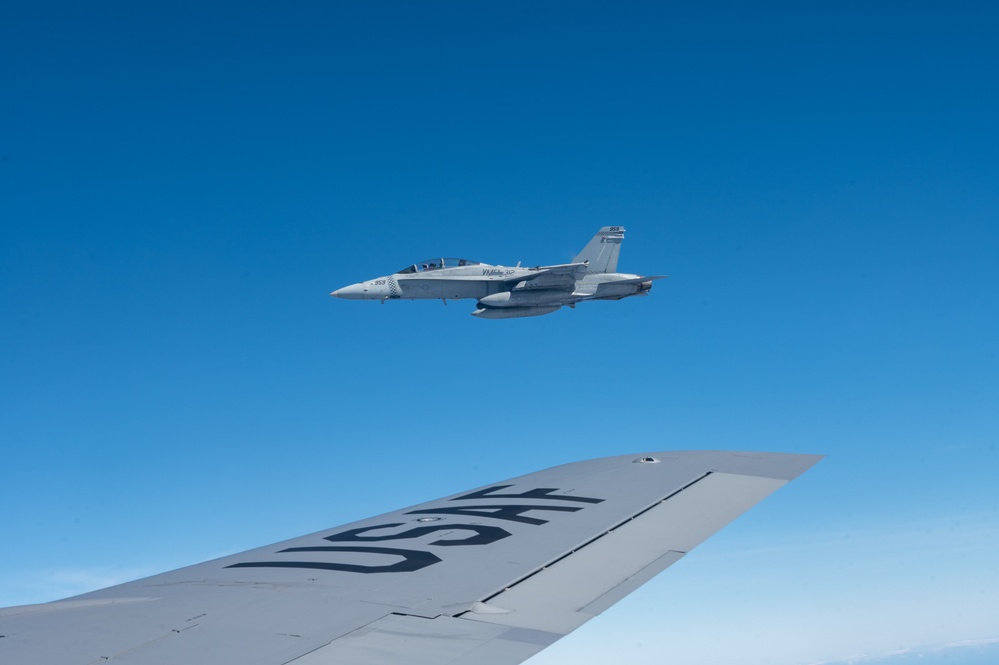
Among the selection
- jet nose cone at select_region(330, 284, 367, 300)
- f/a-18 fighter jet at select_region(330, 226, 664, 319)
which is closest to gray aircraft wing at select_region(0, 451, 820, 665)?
f/a-18 fighter jet at select_region(330, 226, 664, 319)

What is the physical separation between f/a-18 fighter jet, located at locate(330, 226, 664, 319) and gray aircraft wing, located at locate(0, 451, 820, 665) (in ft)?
71.2

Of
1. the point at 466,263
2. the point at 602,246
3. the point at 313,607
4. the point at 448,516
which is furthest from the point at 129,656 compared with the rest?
the point at 602,246

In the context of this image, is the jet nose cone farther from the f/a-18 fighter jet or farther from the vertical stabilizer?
the vertical stabilizer

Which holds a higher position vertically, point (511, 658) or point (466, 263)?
point (466, 263)

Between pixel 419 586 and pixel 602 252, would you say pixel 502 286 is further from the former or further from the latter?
pixel 419 586

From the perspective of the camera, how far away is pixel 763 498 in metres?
9.95

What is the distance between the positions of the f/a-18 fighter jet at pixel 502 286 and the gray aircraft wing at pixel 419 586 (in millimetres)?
21693

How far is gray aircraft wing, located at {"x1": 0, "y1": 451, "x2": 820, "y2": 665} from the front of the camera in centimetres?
573

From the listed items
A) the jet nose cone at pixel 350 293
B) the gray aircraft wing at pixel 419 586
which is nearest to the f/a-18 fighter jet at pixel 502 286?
the jet nose cone at pixel 350 293

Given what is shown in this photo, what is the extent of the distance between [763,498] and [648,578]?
3194 millimetres

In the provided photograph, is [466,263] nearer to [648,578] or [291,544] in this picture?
[291,544]

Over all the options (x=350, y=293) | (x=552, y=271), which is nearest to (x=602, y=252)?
(x=552, y=271)

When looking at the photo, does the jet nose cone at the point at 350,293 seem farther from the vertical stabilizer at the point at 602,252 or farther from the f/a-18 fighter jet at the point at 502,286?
the vertical stabilizer at the point at 602,252

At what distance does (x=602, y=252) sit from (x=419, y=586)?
30928mm
